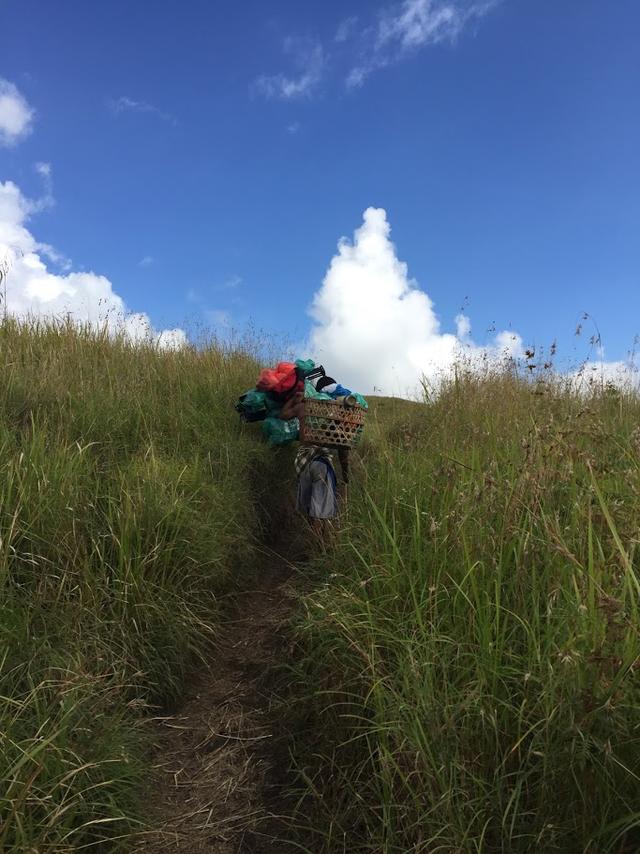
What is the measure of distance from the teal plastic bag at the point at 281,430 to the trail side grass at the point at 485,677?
5.85 feet

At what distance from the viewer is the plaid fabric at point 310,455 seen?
3.91 metres

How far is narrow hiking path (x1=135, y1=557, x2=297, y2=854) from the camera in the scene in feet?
6.04

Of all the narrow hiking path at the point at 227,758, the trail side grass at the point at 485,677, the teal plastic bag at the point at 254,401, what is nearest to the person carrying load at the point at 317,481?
the teal plastic bag at the point at 254,401

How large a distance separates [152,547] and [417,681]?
1664 mm

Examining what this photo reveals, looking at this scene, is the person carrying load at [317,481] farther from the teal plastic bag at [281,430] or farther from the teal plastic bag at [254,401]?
the teal plastic bag at [254,401]

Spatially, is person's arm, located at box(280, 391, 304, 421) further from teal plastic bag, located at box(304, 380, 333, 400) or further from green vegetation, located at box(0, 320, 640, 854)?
green vegetation, located at box(0, 320, 640, 854)

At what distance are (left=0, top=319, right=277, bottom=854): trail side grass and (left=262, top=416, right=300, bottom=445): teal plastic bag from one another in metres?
0.20

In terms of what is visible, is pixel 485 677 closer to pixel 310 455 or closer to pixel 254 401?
pixel 310 455

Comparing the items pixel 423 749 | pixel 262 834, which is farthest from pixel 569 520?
pixel 262 834

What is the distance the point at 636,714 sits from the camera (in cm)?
135

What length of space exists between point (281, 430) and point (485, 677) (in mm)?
3044

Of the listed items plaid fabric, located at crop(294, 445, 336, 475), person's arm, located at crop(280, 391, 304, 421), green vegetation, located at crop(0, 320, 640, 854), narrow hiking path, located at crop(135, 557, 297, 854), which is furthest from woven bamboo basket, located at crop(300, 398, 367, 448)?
narrow hiking path, located at crop(135, 557, 297, 854)

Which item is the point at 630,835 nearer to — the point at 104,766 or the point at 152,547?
the point at 104,766

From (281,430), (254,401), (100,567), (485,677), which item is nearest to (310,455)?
(281,430)
